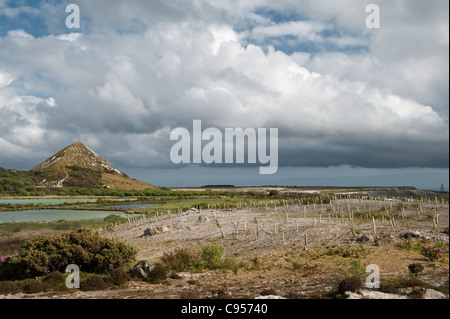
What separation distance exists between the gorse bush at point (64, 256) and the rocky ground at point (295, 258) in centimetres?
357

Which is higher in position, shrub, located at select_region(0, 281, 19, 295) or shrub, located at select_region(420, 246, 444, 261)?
shrub, located at select_region(420, 246, 444, 261)

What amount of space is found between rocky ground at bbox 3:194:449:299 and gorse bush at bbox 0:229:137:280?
3.57 meters

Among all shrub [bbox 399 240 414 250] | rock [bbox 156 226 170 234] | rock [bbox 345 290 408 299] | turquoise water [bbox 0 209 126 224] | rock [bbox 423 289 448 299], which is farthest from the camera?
turquoise water [bbox 0 209 126 224]

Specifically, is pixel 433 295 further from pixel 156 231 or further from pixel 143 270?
pixel 156 231

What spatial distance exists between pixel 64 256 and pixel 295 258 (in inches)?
560

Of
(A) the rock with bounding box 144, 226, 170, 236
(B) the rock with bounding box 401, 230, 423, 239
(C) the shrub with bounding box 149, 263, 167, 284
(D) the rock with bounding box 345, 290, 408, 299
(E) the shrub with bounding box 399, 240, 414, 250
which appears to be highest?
(B) the rock with bounding box 401, 230, 423, 239

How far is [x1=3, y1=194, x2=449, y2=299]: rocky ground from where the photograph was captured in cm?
1698

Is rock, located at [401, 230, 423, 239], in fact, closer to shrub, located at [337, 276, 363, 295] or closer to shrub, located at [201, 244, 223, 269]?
shrub, located at [337, 276, 363, 295]

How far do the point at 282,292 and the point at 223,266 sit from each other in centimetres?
674

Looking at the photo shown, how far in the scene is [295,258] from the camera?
23.3 m

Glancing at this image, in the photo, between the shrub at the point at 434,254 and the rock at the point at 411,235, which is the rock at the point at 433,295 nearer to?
the shrub at the point at 434,254

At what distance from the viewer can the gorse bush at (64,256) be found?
21250 millimetres

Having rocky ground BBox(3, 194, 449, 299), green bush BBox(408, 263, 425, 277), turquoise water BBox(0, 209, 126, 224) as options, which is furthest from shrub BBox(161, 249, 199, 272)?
turquoise water BBox(0, 209, 126, 224)
